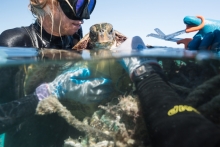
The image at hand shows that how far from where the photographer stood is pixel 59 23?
5285 mm

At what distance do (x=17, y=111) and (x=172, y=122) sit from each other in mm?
2808

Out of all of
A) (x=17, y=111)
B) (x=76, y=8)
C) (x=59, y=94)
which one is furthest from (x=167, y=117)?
(x=76, y=8)

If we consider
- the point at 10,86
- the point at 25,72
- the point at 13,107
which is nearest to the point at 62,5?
the point at 25,72

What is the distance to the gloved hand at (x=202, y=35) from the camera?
173 inches

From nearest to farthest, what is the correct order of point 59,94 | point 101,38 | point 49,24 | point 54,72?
point 59,94
point 54,72
point 101,38
point 49,24

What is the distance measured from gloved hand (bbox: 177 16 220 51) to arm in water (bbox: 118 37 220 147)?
168 centimetres

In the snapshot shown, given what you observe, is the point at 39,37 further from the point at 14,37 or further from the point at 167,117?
the point at 167,117

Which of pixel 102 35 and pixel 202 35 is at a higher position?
pixel 102 35

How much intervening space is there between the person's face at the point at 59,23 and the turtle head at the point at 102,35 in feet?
1.65

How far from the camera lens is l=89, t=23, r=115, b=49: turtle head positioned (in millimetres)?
5176

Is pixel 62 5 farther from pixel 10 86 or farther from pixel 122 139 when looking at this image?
pixel 122 139

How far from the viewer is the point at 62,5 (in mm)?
5000

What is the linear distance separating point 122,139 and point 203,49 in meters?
2.91

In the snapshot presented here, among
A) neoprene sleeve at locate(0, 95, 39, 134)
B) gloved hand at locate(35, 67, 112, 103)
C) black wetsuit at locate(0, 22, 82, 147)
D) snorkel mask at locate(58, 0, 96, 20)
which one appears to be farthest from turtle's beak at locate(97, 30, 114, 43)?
neoprene sleeve at locate(0, 95, 39, 134)
